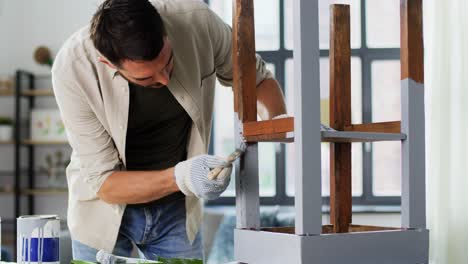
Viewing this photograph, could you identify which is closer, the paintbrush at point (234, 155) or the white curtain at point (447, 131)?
the paintbrush at point (234, 155)

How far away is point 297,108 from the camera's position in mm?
1041

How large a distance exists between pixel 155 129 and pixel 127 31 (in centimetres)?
46

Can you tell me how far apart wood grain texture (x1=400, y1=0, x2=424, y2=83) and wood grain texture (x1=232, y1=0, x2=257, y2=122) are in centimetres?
26

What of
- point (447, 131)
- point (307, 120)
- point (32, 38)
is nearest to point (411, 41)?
point (307, 120)

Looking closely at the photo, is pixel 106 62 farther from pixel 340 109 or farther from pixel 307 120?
pixel 307 120

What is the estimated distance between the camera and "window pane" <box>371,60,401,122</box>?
5.04m

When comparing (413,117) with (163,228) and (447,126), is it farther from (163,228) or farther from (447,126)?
(447,126)

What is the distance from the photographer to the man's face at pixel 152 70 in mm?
1585

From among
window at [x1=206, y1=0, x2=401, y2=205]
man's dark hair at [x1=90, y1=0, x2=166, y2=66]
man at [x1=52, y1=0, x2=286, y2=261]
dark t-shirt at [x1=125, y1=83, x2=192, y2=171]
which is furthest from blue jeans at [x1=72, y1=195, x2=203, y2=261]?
window at [x1=206, y1=0, x2=401, y2=205]

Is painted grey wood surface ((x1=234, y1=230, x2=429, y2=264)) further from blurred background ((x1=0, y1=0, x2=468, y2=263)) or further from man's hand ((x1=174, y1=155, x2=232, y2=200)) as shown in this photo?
blurred background ((x1=0, y1=0, x2=468, y2=263))

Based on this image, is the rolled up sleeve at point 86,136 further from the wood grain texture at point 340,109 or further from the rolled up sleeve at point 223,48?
the wood grain texture at point 340,109

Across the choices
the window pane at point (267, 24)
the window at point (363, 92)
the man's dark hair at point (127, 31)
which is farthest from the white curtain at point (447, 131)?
the man's dark hair at point (127, 31)

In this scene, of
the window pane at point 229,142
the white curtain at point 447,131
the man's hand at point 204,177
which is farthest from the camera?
the window pane at point 229,142

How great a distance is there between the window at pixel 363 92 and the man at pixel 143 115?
119 inches
